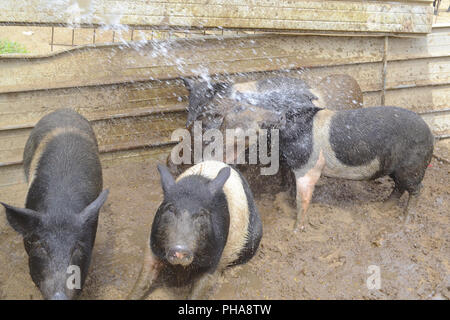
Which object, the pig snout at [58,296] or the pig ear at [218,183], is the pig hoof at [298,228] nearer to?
the pig ear at [218,183]

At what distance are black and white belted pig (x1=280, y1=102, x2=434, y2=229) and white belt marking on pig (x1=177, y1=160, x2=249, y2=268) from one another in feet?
3.26

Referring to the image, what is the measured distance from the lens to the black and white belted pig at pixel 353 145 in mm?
5461

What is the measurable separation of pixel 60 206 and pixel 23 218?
0.30 metres

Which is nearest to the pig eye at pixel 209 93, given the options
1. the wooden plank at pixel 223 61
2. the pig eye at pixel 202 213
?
the wooden plank at pixel 223 61

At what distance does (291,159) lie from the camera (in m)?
5.55

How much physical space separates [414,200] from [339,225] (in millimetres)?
946

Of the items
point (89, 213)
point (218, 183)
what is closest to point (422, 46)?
point (218, 183)

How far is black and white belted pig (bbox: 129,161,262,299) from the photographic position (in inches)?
152

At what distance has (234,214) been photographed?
14.9ft

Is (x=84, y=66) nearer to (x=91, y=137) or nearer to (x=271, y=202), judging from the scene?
(x=91, y=137)

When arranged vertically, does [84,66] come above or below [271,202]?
above

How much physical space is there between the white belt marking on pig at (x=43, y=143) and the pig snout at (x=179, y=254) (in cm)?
159

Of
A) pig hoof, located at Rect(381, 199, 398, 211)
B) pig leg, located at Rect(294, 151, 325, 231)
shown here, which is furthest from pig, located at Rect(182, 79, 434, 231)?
pig hoof, located at Rect(381, 199, 398, 211)

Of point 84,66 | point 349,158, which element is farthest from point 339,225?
point 84,66
